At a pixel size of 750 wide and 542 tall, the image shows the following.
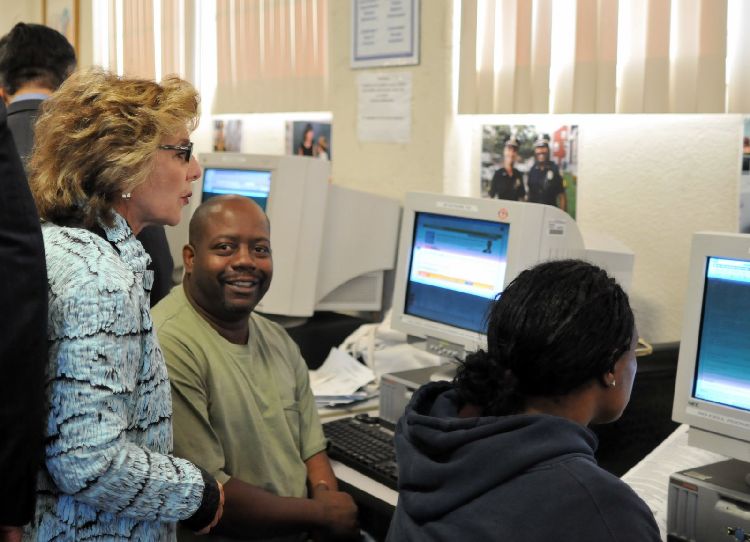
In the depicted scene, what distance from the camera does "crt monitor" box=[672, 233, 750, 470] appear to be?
1473mm

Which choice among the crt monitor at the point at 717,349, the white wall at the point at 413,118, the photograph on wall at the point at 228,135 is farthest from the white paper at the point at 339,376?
the photograph on wall at the point at 228,135

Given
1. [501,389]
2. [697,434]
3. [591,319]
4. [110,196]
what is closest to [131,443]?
[110,196]

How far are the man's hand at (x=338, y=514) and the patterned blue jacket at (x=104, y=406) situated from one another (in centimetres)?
51

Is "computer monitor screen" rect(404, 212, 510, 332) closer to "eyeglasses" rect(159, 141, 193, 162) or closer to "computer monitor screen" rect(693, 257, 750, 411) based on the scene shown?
"computer monitor screen" rect(693, 257, 750, 411)

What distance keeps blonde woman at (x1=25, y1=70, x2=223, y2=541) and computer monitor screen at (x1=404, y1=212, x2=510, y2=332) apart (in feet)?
2.72

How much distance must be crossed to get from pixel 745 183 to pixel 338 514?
1240 millimetres

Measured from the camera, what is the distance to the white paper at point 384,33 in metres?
2.80

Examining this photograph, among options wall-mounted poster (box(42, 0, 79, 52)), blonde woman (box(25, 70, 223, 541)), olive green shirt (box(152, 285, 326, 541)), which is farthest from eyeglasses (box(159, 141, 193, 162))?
wall-mounted poster (box(42, 0, 79, 52))

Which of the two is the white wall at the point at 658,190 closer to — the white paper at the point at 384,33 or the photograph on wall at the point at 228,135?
the white paper at the point at 384,33

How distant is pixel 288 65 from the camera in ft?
11.6

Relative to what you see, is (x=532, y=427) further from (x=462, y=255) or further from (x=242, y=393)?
(x=462, y=255)

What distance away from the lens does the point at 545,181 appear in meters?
2.54

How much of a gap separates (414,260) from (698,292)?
0.85 meters

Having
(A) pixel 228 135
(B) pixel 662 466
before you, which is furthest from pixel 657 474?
(A) pixel 228 135
